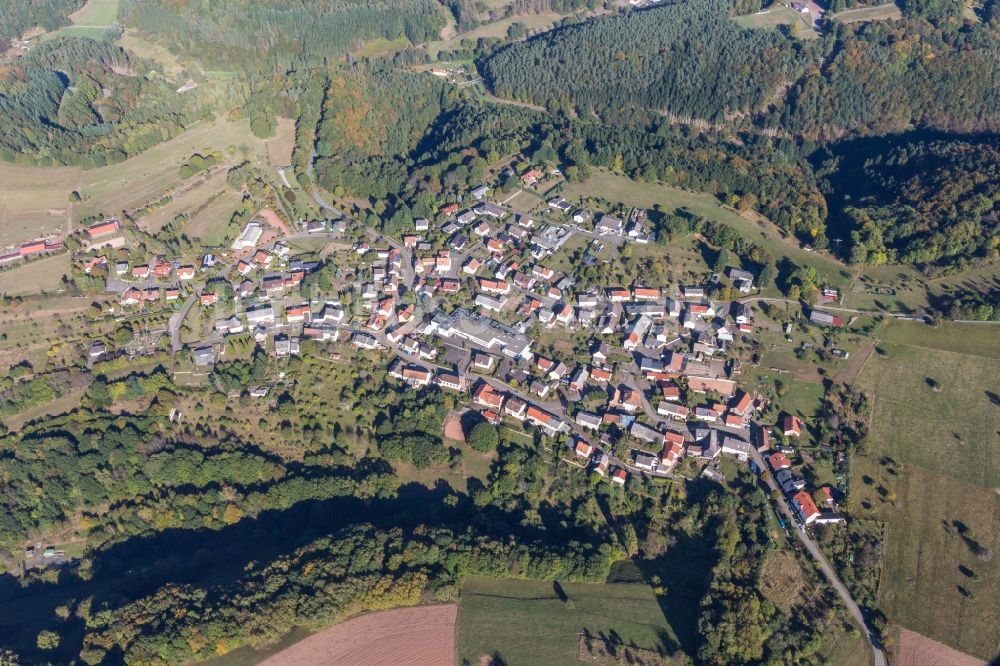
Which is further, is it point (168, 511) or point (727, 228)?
point (727, 228)

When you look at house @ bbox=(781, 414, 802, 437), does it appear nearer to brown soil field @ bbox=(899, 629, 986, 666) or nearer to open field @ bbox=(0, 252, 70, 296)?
brown soil field @ bbox=(899, 629, 986, 666)

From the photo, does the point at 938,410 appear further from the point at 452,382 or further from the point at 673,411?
the point at 452,382

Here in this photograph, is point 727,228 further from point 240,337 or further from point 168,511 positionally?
point 168,511

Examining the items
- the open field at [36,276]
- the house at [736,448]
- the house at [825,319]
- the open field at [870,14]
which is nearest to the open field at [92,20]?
the open field at [36,276]

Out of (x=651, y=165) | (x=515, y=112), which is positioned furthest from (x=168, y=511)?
(x=515, y=112)

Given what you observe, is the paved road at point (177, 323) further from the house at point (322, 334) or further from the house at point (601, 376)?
the house at point (601, 376)
